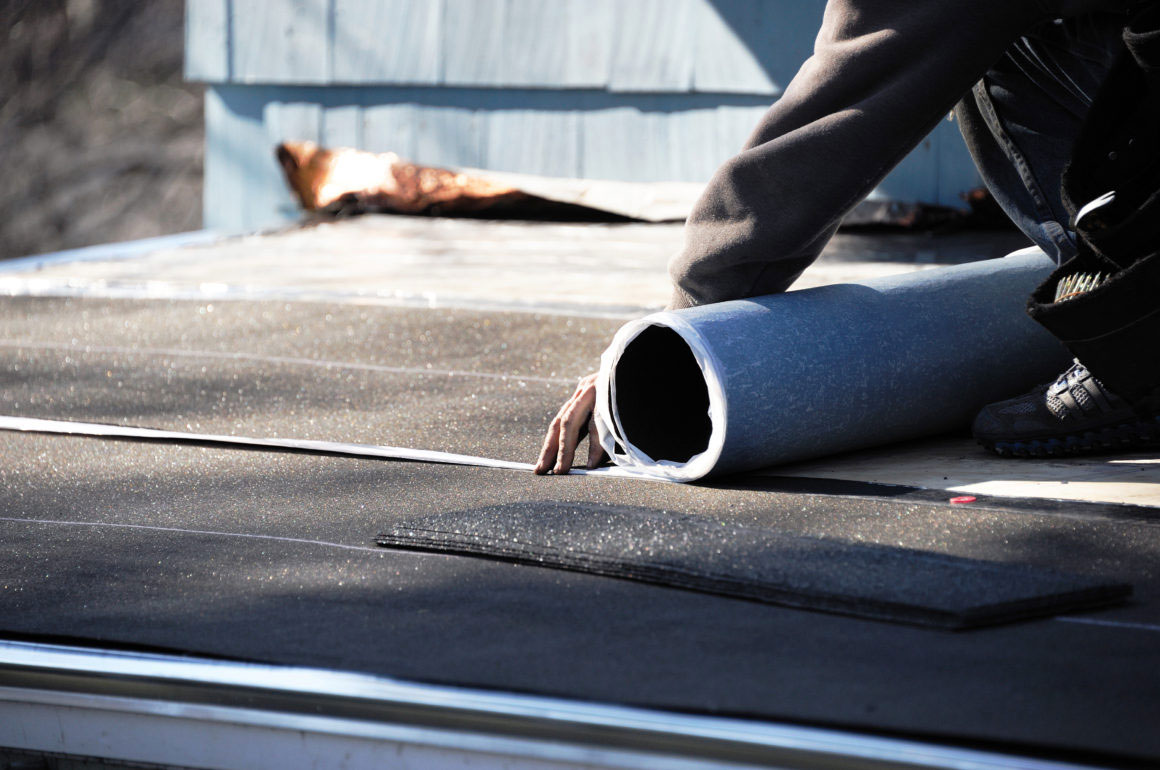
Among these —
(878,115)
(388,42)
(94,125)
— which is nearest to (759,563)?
(878,115)

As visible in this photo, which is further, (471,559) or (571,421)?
(571,421)

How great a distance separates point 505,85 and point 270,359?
353cm

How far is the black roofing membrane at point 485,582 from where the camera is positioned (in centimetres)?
138

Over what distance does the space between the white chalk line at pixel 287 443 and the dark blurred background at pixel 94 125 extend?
11.0 meters

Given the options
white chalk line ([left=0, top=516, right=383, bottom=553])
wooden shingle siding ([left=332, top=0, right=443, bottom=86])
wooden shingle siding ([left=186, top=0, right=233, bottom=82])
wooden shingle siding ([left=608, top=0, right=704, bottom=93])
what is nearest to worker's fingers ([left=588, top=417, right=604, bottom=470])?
white chalk line ([left=0, top=516, right=383, bottom=553])

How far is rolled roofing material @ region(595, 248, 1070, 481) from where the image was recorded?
227cm

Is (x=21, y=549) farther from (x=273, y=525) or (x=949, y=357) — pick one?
(x=949, y=357)

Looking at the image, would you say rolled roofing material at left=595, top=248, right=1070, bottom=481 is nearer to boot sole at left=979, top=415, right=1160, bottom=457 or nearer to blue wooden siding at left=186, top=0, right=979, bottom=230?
boot sole at left=979, top=415, right=1160, bottom=457

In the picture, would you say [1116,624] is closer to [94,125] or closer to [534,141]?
[534,141]

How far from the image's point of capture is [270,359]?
3.65m

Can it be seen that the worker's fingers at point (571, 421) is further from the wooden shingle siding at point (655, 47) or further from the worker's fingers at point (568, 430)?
the wooden shingle siding at point (655, 47)

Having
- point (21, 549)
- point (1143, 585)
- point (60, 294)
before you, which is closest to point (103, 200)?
point (60, 294)

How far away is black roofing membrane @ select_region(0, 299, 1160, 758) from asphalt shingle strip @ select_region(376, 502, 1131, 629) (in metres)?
0.02

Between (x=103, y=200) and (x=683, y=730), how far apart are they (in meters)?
13.4
